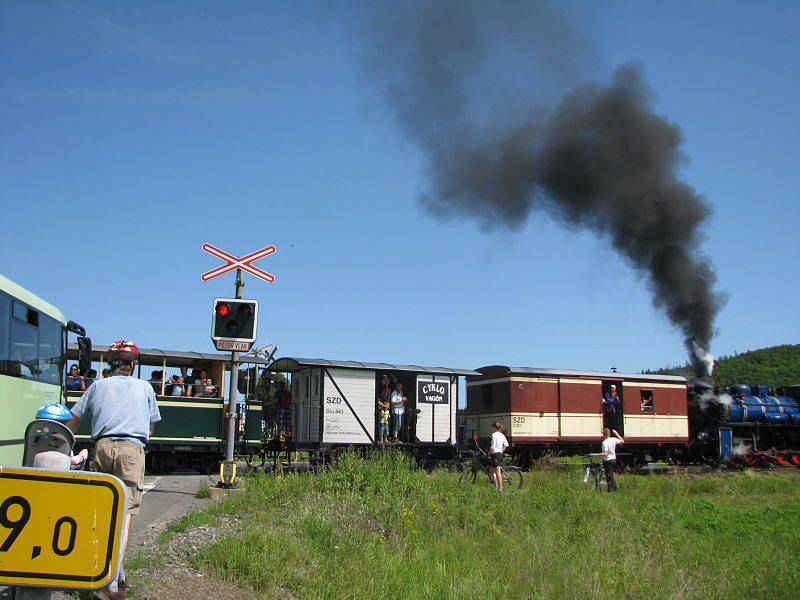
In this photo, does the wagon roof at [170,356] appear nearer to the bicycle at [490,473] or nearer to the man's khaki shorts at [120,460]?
the bicycle at [490,473]

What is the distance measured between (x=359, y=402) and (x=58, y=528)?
14723mm

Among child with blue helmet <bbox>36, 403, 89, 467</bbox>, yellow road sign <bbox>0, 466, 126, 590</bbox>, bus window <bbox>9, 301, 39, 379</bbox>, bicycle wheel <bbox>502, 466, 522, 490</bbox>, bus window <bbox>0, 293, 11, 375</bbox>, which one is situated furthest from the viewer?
bicycle wheel <bbox>502, 466, 522, 490</bbox>

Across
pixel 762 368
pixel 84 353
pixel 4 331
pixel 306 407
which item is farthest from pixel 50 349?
pixel 762 368

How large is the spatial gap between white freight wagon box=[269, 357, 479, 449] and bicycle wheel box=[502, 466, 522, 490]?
327 cm

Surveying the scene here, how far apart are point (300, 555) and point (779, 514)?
1146 cm

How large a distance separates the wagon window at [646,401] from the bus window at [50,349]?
18317mm

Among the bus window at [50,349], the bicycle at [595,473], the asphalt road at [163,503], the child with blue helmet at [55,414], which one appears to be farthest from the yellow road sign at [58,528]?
the bicycle at [595,473]

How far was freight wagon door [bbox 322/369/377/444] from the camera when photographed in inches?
696

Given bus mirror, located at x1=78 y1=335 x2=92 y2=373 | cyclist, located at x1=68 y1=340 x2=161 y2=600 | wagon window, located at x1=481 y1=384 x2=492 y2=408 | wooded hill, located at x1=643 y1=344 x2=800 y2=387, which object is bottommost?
cyclist, located at x1=68 y1=340 x2=161 y2=600

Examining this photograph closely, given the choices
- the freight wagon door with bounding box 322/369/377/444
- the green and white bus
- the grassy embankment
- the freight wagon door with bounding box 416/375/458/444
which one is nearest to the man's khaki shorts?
the grassy embankment

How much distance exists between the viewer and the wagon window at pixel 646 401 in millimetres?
24078

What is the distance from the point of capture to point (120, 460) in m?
5.42

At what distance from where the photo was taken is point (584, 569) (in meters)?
8.27

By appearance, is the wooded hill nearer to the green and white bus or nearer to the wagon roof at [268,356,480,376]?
the wagon roof at [268,356,480,376]
